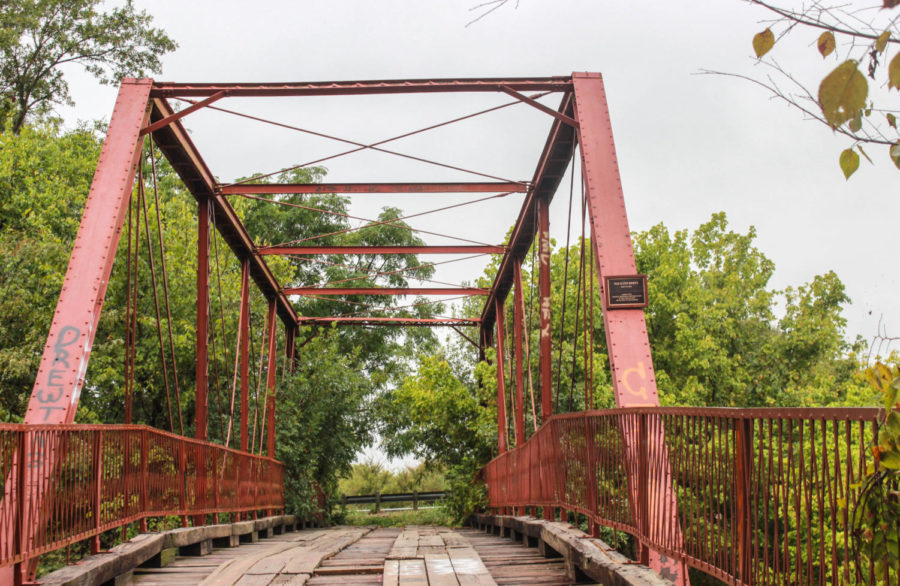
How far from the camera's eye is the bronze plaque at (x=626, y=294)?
7.05 meters

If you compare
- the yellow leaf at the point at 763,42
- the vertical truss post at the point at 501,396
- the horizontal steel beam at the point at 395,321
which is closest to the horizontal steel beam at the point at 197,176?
the vertical truss post at the point at 501,396

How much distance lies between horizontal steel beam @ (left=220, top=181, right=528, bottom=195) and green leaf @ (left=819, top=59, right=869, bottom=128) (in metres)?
11.3

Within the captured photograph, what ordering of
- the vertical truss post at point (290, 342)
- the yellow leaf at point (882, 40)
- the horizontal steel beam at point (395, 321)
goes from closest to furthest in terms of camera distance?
the yellow leaf at point (882, 40), the horizontal steel beam at point (395, 321), the vertical truss post at point (290, 342)

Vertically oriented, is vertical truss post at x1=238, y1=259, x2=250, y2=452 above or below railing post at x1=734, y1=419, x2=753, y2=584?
above

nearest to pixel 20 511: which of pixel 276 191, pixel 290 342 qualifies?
pixel 276 191

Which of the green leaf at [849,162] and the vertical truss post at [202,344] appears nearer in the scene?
the green leaf at [849,162]

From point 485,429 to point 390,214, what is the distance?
63.6 feet

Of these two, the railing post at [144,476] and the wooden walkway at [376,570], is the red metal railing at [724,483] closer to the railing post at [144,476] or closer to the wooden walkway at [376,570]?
the wooden walkway at [376,570]

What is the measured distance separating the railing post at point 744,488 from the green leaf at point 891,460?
1.25m

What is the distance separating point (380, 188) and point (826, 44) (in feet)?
38.0

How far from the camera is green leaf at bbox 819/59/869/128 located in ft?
5.13

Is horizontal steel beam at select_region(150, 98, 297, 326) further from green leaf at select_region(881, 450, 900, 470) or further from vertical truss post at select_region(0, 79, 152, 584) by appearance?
green leaf at select_region(881, 450, 900, 470)

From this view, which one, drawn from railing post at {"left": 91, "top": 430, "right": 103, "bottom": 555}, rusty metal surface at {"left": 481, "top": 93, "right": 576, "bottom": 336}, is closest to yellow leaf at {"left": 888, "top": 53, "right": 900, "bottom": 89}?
railing post at {"left": 91, "top": 430, "right": 103, "bottom": 555}

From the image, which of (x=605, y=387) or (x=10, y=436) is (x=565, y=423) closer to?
(x=10, y=436)
